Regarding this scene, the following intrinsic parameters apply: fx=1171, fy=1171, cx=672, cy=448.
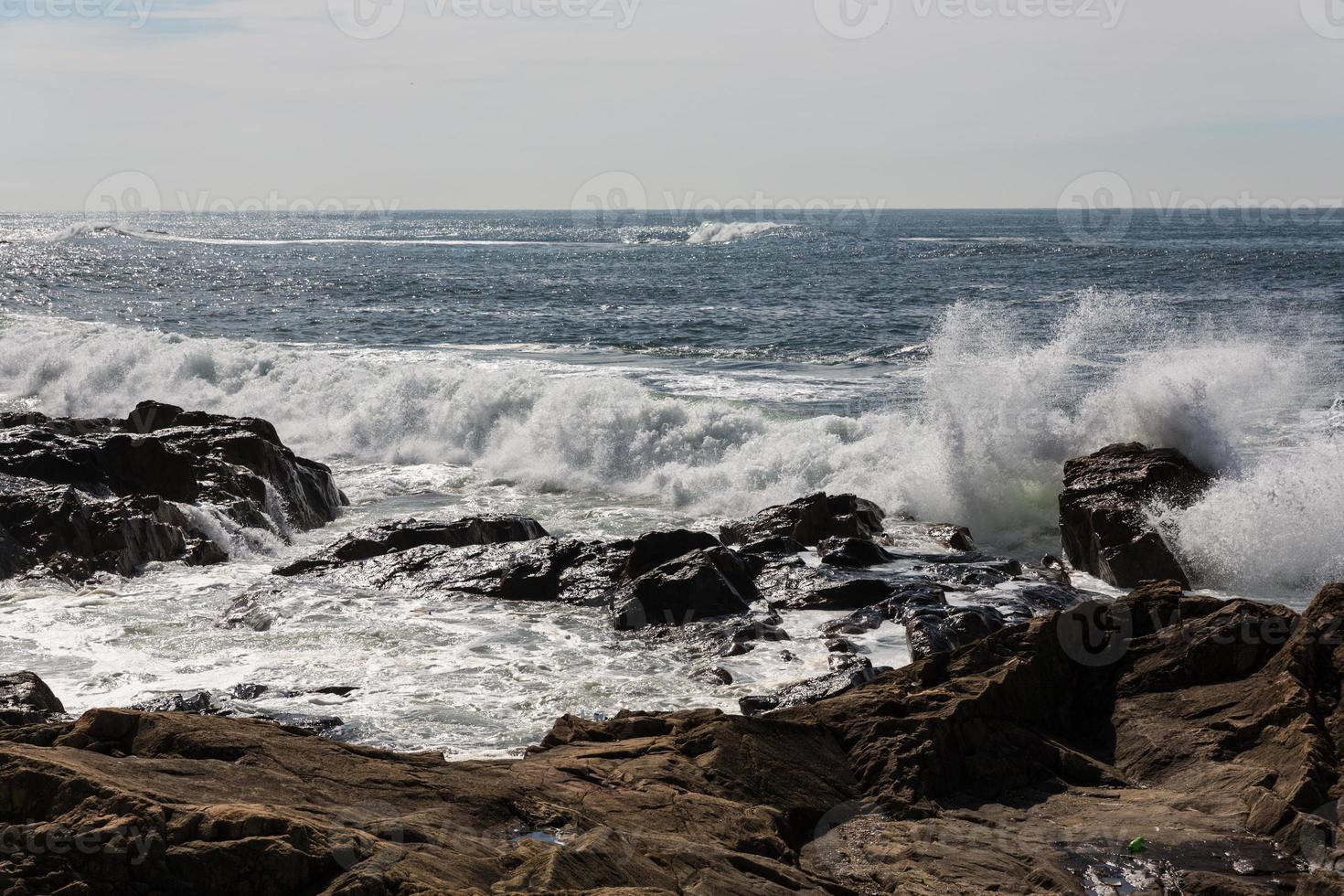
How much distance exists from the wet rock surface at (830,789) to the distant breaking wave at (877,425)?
6195 millimetres

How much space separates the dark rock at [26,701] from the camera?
20.2 feet

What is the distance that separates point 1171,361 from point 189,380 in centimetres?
1821

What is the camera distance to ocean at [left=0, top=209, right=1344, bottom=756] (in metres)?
8.76

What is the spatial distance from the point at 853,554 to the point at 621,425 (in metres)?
7.54

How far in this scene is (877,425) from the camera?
17.4 meters

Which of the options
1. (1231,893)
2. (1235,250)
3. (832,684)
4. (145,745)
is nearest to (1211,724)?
(1231,893)

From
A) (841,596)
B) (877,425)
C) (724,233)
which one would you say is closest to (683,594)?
(841,596)

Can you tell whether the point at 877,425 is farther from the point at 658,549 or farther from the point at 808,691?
the point at 808,691

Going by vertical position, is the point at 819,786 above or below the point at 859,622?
above

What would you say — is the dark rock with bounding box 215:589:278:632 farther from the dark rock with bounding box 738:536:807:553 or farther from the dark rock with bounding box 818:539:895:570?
the dark rock with bounding box 818:539:895:570

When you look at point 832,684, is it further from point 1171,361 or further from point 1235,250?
point 1235,250

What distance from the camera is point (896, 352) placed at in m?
26.9

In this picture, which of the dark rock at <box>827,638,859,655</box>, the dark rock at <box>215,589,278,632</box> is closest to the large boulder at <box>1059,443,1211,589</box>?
the dark rock at <box>827,638,859,655</box>

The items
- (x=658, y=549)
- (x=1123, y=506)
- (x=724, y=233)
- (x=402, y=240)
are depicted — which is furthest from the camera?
(x=402, y=240)
